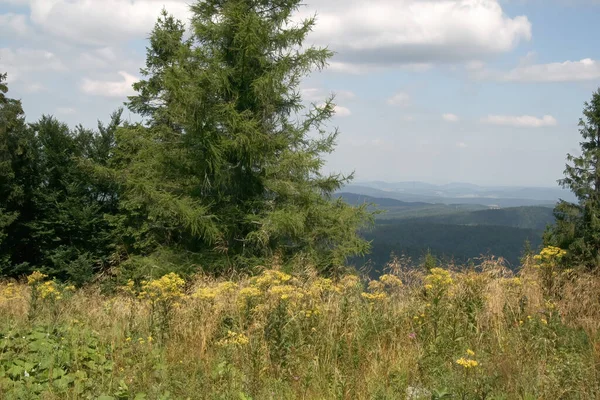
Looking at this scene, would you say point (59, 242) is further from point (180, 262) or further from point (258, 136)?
point (258, 136)

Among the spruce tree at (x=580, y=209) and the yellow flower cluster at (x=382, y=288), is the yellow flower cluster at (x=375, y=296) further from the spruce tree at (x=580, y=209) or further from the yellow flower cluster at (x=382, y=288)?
the spruce tree at (x=580, y=209)

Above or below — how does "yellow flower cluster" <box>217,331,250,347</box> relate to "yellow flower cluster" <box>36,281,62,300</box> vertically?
below

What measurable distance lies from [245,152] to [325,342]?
11195 mm

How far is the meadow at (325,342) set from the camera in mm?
3715

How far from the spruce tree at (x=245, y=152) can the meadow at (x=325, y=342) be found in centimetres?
895

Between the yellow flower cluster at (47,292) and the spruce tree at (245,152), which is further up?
the spruce tree at (245,152)

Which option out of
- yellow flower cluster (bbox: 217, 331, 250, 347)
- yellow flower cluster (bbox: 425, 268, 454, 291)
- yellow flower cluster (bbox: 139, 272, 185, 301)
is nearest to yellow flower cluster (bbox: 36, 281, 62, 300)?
yellow flower cluster (bbox: 139, 272, 185, 301)

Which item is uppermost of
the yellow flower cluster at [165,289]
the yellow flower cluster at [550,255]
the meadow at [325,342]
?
the yellow flower cluster at [550,255]

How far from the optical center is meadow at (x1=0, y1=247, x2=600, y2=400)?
371 centimetres

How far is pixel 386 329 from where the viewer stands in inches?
191

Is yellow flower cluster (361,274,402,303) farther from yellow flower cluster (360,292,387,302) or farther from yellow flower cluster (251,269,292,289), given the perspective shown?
yellow flower cluster (251,269,292,289)

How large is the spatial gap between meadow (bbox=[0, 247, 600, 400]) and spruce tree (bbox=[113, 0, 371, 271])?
8953 mm

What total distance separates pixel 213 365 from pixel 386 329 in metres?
1.69


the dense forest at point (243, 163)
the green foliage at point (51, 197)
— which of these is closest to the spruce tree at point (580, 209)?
the dense forest at point (243, 163)
